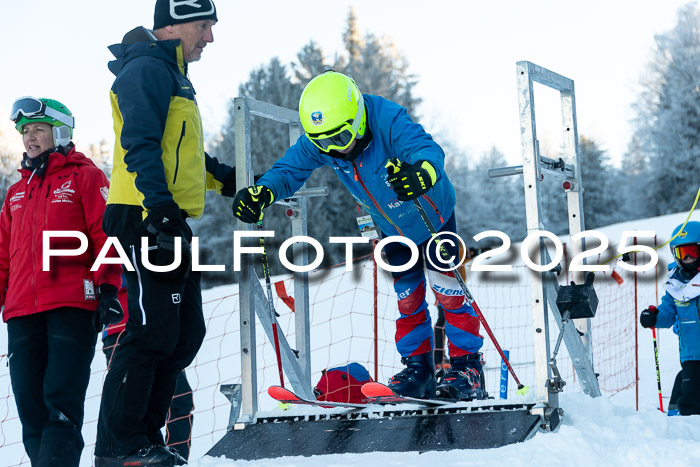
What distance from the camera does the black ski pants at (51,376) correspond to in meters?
3.21

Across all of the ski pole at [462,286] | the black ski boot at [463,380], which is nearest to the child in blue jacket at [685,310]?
the black ski boot at [463,380]

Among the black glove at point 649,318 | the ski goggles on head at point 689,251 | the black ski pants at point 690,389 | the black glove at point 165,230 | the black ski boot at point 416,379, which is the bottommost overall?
the black ski pants at point 690,389

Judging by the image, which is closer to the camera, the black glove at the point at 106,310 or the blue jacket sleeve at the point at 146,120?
the blue jacket sleeve at the point at 146,120

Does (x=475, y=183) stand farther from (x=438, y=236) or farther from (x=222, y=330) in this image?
(x=438, y=236)

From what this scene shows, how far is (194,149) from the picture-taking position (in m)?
3.29

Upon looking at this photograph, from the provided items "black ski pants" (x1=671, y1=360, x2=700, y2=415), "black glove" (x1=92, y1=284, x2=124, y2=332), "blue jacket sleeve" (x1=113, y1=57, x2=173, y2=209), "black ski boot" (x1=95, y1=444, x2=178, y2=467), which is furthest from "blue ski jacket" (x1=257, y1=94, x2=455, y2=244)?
"black ski pants" (x1=671, y1=360, x2=700, y2=415)

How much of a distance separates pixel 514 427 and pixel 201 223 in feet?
99.7

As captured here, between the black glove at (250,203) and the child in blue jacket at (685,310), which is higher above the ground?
the black glove at (250,203)

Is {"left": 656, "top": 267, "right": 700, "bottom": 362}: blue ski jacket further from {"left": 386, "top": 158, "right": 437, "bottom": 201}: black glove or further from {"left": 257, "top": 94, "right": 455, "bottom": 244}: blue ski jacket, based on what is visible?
{"left": 386, "top": 158, "right": 437, "bottom": 201}: black glove

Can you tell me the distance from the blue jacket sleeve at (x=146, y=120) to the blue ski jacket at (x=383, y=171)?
0.79 metres

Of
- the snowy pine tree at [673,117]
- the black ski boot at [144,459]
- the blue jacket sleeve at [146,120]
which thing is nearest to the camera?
the black ski boot at [144,459]

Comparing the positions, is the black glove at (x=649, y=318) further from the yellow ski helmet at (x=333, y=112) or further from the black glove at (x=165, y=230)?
the black glove at (x=165, y=230)

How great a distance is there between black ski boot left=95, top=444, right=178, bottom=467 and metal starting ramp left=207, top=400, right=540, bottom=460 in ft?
1.41

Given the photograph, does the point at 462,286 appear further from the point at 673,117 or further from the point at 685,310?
the point at 673,117
